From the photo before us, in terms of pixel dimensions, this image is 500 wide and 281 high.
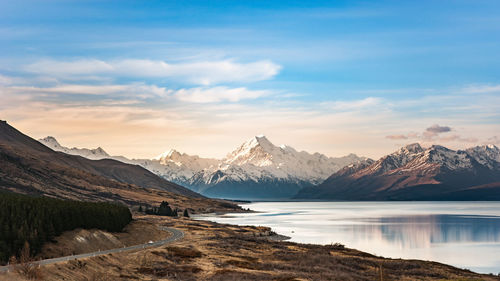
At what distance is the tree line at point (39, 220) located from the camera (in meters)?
68.1

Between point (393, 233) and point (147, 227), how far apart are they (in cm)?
8290

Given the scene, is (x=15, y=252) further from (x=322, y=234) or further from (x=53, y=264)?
(x=322, y=234)

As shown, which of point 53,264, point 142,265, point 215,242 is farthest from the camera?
point 215,242

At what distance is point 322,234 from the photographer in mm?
157625

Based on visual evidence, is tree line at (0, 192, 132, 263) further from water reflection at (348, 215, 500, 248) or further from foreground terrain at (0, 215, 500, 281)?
water reflection at (348, 215, 500, 248)

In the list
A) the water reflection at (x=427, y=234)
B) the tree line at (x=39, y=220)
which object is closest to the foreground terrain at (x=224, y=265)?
the tree line at (x=39, y=220)

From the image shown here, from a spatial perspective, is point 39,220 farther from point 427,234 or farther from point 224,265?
point 427,234

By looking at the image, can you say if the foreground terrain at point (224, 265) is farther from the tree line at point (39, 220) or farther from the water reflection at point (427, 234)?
the water reflection at point (427, 234)

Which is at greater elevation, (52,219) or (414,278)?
(52,219)

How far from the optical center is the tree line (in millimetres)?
68062

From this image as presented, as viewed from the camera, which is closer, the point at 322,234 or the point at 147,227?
the point at 147,227

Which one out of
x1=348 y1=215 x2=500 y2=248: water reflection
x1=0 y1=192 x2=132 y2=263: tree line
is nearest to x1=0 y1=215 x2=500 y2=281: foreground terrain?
x1=0 y1=192 x2=132 y2=263: tree line

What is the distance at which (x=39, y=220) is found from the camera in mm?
73750

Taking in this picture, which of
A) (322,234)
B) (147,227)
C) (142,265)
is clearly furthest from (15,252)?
(322,234)
